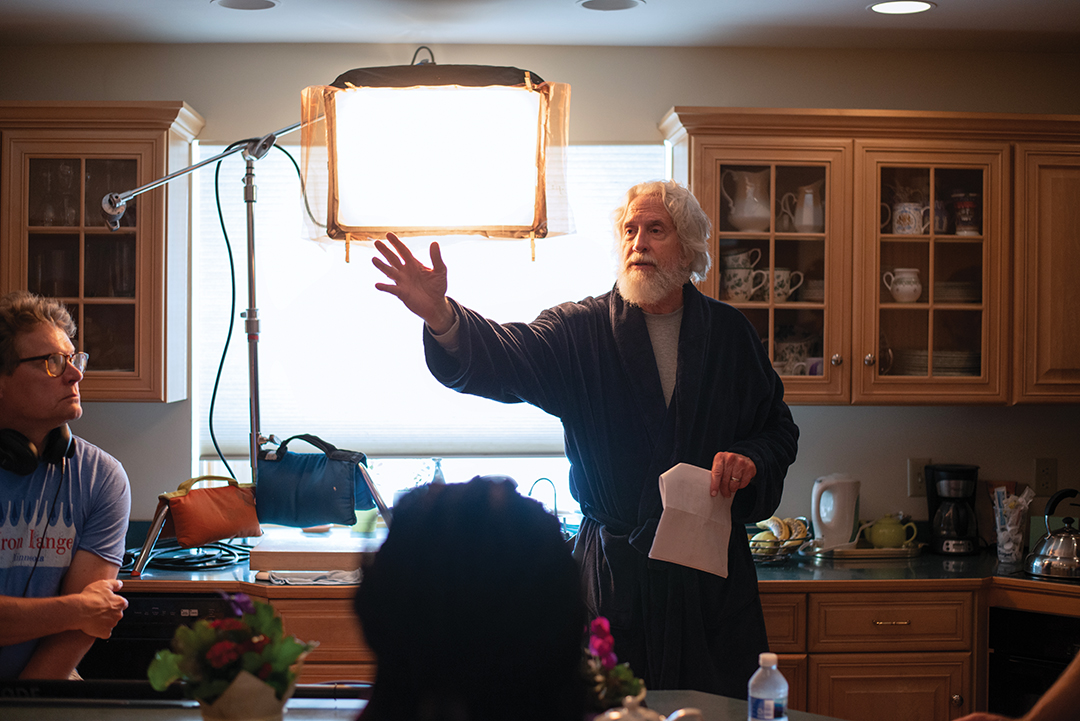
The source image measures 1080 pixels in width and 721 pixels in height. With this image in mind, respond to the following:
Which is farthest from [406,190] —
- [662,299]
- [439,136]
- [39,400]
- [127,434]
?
[127,434]

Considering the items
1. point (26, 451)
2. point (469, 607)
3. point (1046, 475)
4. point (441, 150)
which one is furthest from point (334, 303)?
point (1046, 475)

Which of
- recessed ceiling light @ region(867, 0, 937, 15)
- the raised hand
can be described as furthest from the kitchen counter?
recessed ceiling light @ region(867, 0, 937, 15)

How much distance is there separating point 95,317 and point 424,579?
7.68 ft

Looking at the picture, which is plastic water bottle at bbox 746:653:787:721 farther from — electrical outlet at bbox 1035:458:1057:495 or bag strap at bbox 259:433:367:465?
electrical outlet at bbox 1035:458:1057:495

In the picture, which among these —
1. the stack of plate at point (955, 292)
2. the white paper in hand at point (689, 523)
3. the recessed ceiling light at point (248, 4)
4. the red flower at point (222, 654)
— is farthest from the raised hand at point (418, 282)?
the stack of plate at point (955, 292)

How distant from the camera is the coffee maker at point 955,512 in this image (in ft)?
9.36

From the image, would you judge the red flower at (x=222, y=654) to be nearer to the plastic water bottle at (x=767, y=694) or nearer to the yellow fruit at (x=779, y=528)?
the plastic water bottle at (x=767, y=694)

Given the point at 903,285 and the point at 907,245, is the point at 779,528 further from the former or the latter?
the point at 907,245

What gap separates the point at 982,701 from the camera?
8.31 feet

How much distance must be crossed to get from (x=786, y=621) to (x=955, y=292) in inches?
46.3

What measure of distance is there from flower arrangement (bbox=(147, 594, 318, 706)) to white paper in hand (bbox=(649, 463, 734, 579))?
98 cm

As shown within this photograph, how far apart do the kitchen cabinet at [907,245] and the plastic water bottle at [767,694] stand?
159 centimetres

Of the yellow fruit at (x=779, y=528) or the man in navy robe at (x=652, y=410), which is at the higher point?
the man in navy robe at (x=652, y=410)

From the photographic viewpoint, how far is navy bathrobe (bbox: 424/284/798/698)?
6.48ft
